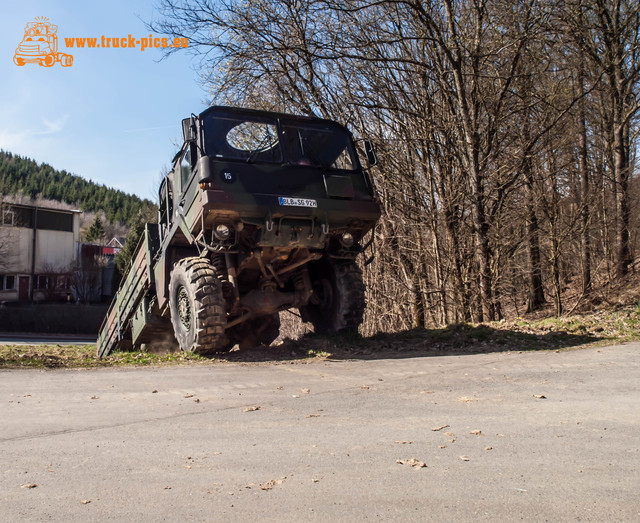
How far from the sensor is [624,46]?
1442cm

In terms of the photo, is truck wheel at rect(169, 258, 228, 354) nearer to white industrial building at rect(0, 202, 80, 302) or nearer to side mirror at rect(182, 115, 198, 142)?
side mirror at rect(182, 115, 198, 142)

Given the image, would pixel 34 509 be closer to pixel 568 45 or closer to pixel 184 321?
pixel 184 321

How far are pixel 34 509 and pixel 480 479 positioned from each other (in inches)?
89.6

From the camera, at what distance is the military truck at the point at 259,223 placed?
7.82 m

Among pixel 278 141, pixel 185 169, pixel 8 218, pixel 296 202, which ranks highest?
pixel 8 218

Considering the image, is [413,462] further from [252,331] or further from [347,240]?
[252,331]

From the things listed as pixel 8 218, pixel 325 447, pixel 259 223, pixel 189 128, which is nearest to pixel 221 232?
pixel 259 223

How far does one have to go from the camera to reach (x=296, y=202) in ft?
26.0

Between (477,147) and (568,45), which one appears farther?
(568,45)

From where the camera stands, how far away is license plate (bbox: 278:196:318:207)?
784 cm

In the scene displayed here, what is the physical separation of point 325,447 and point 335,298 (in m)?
5.74

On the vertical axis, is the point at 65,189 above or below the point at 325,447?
above

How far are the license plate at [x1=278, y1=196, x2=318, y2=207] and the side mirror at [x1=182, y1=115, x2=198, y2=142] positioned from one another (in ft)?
4.80

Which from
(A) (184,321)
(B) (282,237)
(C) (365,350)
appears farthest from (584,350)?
(A) (184,321)
